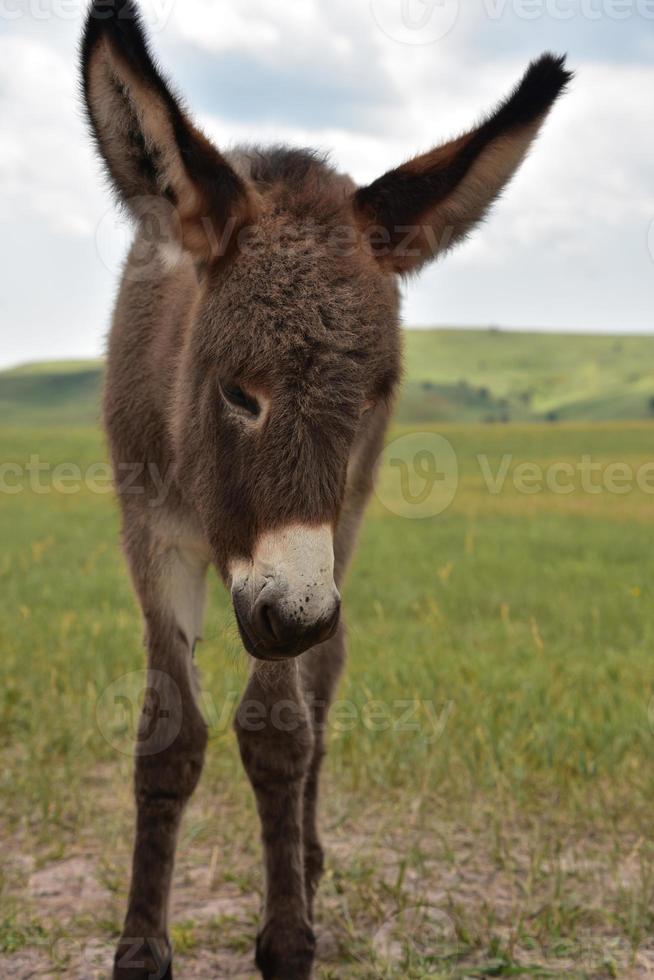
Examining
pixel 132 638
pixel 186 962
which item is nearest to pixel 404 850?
pixel 186 962

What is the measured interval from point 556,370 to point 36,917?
79.7 m

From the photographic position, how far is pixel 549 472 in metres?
27.0

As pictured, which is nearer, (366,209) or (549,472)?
(366,209)

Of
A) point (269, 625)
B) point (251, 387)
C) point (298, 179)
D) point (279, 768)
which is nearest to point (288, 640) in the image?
point (269, 625)

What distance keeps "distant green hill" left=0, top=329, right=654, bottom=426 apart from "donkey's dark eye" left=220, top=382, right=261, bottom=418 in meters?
58.3

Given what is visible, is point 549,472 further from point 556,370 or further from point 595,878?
point 556,370

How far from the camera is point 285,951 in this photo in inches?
139

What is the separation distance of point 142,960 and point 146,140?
8.92 ft

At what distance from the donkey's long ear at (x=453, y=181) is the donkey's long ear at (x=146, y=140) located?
47cm

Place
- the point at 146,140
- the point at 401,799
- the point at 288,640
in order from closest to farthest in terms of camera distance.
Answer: the point at 288,640, the point at 146,140, the point at 401,799

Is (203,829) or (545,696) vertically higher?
(545,696)

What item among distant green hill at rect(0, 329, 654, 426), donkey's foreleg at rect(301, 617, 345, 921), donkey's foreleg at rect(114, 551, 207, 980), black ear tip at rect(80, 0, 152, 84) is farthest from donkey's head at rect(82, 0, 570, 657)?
distant green hill at rect(0, 329, 654, 426)

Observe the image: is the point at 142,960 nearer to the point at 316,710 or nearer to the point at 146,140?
the point at 316,710

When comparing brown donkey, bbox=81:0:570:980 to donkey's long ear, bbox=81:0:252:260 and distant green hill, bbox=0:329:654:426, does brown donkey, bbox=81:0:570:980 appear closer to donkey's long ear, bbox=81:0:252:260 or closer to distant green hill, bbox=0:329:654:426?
donkey's long ear, bbox=81:0:252:260
